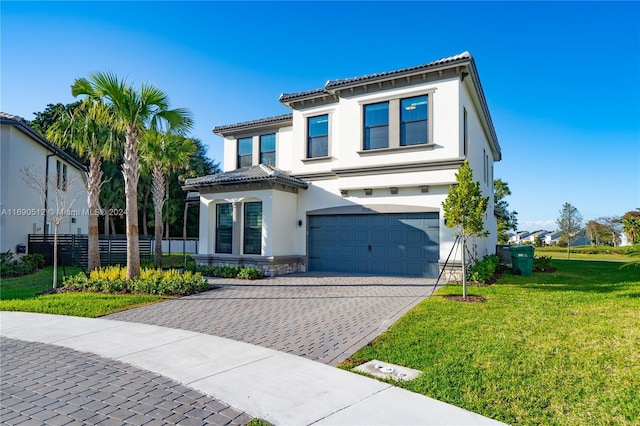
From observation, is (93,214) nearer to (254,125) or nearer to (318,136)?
(254,125)

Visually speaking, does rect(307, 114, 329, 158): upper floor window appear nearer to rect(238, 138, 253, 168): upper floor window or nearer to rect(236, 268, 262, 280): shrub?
rect(238, 138, 253, 168): upper floor window

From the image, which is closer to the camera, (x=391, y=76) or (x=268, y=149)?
(x=391, y=76)

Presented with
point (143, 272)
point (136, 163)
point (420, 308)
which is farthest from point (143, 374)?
point (136, 163)

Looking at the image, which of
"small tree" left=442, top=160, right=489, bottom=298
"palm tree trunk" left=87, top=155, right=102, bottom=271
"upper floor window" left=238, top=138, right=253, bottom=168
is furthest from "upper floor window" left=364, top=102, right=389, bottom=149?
"palm tree trunk" left=87, top=155, right=102, bottom=271

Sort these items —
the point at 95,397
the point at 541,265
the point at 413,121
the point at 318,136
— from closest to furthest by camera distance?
1. the point at 95,397
2. the point at 413,121
3. the point at 318,136
4. the point at 541,265

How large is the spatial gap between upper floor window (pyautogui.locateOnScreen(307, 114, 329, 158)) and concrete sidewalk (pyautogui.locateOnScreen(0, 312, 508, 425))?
10.7m

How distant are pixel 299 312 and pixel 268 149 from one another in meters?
11.0

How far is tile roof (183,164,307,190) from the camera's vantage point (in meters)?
14.5

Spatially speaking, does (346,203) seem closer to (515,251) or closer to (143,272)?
(515,251)

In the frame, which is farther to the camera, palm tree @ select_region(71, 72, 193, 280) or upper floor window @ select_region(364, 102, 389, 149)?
upper floor window @ select_region(364, 102, 389, 149)

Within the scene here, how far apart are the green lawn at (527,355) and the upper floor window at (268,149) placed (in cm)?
1079

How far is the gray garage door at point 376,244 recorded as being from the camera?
1372 centimetres

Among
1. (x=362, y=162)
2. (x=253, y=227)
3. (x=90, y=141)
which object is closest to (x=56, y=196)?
(x=90, y=141)

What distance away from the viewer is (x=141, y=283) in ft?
35.4
